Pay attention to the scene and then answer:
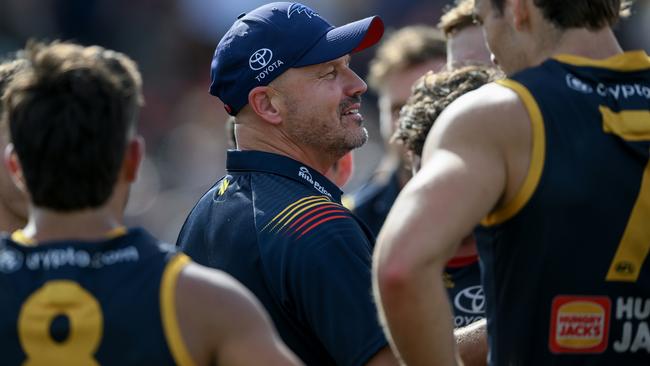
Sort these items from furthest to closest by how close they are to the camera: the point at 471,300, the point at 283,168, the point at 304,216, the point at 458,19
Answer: the point at 458,19
the point at 471,300
the point at 283,168
the point at 304,216

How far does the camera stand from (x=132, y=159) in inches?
115

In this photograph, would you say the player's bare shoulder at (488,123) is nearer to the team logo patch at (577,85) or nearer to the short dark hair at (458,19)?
the team logo patch at (577,85)

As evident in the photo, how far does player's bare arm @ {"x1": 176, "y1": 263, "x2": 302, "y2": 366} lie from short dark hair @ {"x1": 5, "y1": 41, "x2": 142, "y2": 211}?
0.34 m

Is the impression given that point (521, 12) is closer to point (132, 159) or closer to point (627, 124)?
point (627, 124)

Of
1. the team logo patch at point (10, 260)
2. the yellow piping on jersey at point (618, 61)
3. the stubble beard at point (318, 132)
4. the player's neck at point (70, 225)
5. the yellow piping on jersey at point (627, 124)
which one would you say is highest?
the yellow piping on jersey at point (618, 61)

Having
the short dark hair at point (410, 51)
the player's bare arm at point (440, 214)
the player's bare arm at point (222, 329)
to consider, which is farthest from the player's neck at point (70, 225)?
the short dark hair at point (410, 51)

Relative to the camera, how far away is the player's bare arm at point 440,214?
9.68 feet

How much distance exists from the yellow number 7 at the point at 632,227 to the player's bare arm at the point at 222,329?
996 millimetres

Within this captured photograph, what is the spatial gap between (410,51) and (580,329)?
432cm

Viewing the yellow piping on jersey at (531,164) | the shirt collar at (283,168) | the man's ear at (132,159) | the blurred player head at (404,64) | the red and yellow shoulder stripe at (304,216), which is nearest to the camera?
the man's ear at (132,159)

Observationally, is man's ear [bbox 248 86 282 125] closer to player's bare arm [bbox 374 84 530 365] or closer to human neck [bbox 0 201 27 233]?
human neck [bbox 0 201 27 233]

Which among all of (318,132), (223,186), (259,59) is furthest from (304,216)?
(259,59)

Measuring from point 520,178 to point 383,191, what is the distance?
4269 mm

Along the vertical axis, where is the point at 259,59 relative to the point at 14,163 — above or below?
below
